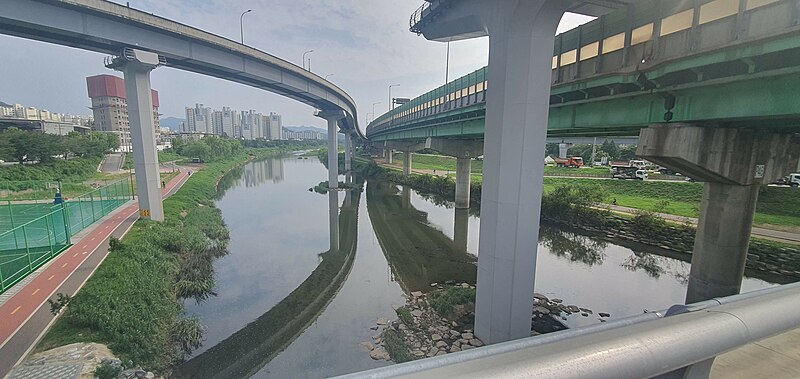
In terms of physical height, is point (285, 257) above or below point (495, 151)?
below

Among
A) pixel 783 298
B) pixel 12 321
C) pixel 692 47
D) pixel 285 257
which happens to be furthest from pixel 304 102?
pixel 783 298

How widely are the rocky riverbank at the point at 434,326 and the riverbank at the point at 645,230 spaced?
34.6ft

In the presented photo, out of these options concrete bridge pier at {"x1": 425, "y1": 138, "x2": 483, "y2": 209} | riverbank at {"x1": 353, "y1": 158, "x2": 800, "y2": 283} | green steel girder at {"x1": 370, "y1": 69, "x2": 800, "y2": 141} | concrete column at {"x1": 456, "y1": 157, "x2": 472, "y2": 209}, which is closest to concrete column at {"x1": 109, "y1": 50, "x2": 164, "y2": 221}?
concrete bridge pier at {"x1": 425, "y1": 138, "x2": 483, "y2": 209}

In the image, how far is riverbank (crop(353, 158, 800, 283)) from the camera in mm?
15977

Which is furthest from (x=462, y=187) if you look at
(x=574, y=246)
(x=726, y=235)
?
(x=726, y=235)

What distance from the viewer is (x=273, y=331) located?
11.3 m

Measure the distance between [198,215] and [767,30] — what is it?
88.4 feet

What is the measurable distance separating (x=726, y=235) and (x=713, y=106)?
16.6 ft

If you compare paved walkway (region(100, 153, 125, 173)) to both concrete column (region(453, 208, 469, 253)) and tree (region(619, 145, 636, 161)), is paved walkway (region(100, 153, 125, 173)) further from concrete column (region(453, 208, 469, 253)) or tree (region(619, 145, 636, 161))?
tree (region(619, 145, 636, 161))

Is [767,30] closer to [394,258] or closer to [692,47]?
[692,47]

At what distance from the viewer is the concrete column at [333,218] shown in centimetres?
2142

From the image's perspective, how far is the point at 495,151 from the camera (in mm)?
8492

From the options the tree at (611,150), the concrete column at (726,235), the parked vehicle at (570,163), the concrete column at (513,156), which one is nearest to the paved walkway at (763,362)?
the concrete column at (513,156)

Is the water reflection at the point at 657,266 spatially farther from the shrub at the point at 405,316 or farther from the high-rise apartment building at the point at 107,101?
the high-rise apartment building at the point at 107,101
